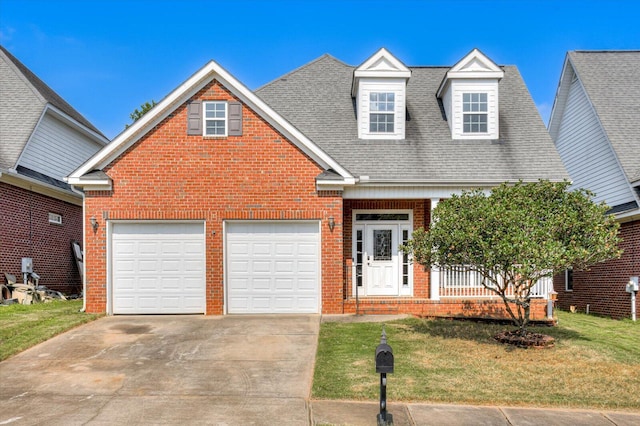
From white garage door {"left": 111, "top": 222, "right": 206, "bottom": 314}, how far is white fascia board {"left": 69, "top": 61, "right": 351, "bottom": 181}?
184 cm

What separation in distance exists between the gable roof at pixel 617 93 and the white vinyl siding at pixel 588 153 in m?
0.34

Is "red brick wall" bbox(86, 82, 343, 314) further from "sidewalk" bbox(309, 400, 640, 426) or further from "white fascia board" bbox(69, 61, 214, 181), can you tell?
"sidewalk" bbox(309, 400, 640, 426)

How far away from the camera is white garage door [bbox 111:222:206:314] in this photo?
40.5ft

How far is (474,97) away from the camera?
14.4 m

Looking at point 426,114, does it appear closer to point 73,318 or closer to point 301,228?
point 301,228

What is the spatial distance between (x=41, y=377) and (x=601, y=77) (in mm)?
18265

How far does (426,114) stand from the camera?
597 inches

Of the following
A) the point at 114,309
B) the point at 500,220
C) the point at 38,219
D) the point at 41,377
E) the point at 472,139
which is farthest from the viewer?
the point at 38,219

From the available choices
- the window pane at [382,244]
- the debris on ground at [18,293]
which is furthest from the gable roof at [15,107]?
the window pane at [382,244]

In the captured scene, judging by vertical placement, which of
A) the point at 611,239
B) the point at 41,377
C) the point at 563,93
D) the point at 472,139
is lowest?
the point at 41,377

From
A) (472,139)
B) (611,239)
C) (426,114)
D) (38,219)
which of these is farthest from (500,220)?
(38,219)

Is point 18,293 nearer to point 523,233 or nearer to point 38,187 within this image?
point 38,187

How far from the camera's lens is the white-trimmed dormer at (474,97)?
14.3 metres

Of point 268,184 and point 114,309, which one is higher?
point 268,184
